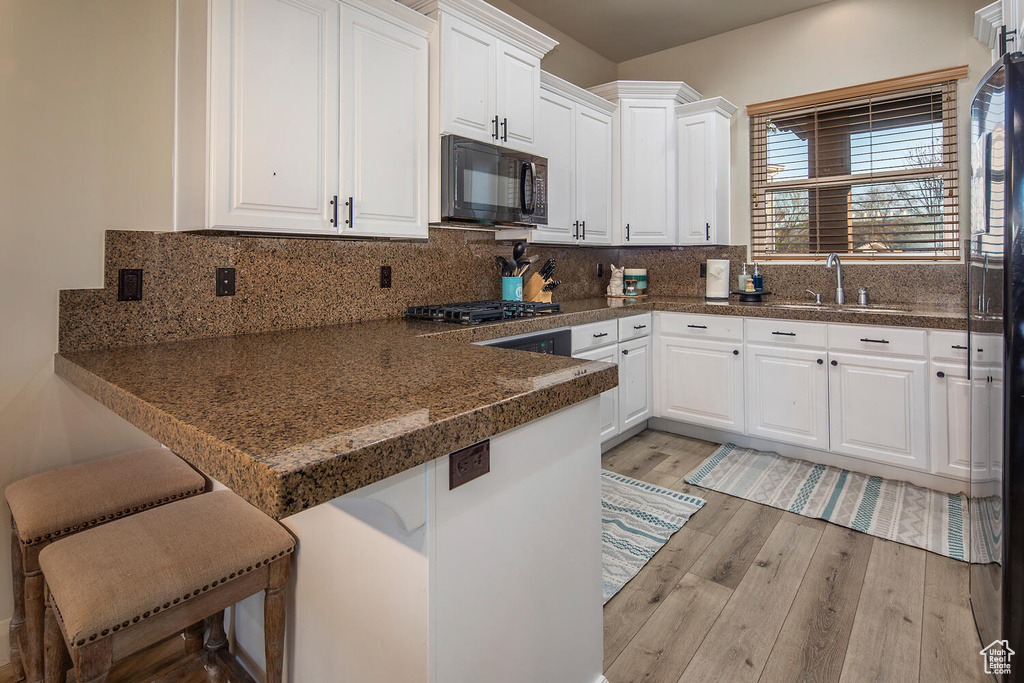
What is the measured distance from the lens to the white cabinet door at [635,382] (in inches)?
131

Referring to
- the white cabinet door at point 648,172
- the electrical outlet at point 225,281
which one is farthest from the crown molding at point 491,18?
the electrical outlet at point 225,281

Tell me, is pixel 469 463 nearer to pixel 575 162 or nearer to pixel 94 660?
pixel 94 660

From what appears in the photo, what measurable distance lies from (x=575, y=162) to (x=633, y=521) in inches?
87.2

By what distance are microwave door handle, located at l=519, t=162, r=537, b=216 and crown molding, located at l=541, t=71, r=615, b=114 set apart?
2.07ft

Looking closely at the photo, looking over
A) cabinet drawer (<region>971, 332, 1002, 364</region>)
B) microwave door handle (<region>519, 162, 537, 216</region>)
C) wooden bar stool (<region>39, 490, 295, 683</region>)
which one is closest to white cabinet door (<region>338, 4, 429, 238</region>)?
microwave door handle (<region>519, 162, 537, 216</region>)

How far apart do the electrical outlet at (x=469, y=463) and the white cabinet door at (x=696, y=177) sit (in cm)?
326

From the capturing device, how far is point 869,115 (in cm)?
345

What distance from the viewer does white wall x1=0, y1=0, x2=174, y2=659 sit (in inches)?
60.6

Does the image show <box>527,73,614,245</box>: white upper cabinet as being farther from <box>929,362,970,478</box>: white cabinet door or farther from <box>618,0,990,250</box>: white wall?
<box>929,362,970,478</box>: white cabinet door

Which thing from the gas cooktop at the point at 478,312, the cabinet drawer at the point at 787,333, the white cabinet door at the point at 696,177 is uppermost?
the white cabinet door at the point at 696,177

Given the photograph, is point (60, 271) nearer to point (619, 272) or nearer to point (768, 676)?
point (768, 676)

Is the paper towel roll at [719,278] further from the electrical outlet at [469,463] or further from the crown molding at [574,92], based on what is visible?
the electrical outlet at [469,463]

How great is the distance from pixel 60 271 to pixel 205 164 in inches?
20.9

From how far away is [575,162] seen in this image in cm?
346
